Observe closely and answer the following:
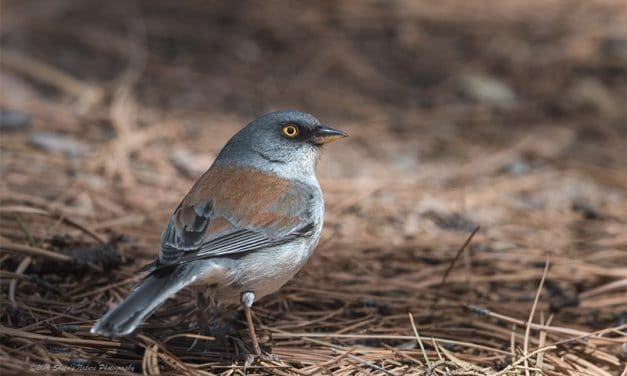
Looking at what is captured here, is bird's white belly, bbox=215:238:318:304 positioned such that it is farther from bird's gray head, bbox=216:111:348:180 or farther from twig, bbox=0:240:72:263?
twig, bbox=0:240:72:263

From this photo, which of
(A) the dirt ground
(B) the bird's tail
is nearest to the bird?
(B) the bird's tail

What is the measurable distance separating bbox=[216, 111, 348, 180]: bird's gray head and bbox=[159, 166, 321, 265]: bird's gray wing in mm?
134

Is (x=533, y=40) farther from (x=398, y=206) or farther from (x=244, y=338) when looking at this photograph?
(x=244, y=338)

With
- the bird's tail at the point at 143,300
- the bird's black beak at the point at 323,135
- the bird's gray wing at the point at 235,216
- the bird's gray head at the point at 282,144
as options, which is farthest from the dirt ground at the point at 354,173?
the bird's black beak at the point at 323,135

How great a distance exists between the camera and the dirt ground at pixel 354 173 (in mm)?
3840

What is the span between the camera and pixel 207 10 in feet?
27.6

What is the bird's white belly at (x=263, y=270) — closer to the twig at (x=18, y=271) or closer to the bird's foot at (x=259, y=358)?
the bird's foot at (x=259, y=358)

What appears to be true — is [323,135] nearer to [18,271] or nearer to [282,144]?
[282,144]

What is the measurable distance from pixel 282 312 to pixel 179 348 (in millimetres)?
761

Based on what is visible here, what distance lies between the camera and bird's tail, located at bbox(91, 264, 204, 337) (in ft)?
9.86

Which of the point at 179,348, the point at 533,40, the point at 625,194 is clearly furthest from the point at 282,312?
the point at 533,40

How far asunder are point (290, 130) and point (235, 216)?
2.84 feet

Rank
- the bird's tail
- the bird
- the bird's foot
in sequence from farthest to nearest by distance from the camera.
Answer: the bird's foot, the bird, the bird's tail

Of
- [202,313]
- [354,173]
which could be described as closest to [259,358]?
[202,313]
